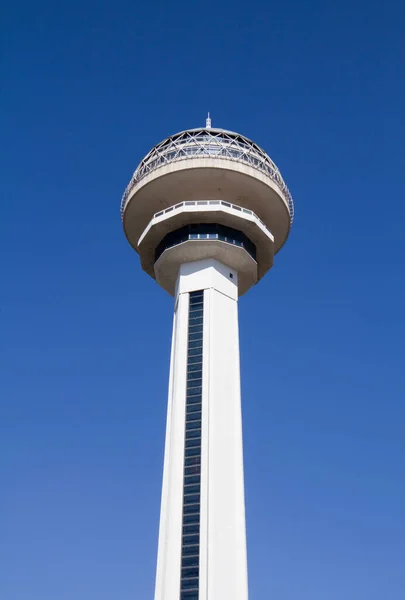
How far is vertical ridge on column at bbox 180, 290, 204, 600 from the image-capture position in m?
42.8

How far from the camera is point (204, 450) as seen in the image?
4709 centimetres

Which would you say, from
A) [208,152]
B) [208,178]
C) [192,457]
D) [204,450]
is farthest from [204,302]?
[192,457]

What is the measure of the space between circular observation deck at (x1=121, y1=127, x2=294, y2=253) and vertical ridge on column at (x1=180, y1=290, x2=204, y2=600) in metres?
8.74

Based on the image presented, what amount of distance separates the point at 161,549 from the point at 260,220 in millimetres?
27644

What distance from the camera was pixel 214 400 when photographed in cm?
4938

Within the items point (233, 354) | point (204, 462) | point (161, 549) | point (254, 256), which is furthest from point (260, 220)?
point (161, 549)

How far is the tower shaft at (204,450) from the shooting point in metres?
42.8

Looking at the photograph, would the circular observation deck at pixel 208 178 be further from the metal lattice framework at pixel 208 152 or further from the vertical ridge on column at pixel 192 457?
the vertical ridge on column at pixel 192 457

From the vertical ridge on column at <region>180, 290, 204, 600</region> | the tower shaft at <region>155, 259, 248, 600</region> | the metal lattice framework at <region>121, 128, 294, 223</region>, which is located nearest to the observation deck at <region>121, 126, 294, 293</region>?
the metal lattice framework at <region>121, 128, 294, 223</region>

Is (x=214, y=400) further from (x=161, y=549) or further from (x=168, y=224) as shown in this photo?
(x=168, y=224)

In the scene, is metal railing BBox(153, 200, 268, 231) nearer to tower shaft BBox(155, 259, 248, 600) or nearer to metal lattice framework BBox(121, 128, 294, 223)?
metal lattice framework BBox(121, 128, 294, 223)

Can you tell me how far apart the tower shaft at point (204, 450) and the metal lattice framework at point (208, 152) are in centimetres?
844

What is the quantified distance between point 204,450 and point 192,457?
1.02 meters

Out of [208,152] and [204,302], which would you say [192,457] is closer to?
[204,302]
